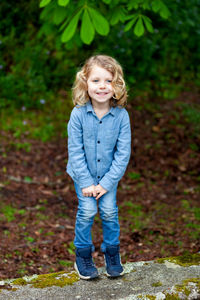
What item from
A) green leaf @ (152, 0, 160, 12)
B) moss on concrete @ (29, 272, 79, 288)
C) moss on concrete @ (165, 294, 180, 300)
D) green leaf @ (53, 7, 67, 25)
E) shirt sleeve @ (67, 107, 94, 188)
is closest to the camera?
A: moss on concrete @ (165, 294, 180, 300)

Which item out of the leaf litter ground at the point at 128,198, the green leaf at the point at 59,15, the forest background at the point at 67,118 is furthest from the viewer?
the leaf litter ground at the point at 128,198

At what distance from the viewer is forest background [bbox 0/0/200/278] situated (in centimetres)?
365

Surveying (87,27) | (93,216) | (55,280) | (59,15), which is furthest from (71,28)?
(55,280)

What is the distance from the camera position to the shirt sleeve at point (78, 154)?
8.46 ft

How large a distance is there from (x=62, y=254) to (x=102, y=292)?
4.14 feet

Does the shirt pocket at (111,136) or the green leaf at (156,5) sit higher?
A: the green leaf at (156,5)

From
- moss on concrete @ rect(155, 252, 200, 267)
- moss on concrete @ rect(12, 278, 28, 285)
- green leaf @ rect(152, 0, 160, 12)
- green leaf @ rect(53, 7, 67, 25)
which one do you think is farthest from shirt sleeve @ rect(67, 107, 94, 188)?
green leaf @ rect(152, 0, 160, 12)

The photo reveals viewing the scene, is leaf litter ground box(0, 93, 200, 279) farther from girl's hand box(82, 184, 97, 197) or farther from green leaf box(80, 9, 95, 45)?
green leaf box(80, 9, 95, 45)

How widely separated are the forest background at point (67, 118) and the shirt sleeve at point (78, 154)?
0.85m

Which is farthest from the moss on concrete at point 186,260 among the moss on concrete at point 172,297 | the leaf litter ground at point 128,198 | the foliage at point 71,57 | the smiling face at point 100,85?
the foliage at point 71,57

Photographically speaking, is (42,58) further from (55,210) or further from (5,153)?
(55,210)

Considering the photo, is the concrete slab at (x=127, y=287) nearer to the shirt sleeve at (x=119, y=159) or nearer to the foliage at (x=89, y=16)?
the shirt sleeve at (x=119, y=159)

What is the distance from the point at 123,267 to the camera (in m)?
2.91

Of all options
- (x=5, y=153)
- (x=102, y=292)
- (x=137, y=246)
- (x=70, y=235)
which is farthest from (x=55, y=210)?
(x=102, y=292)
